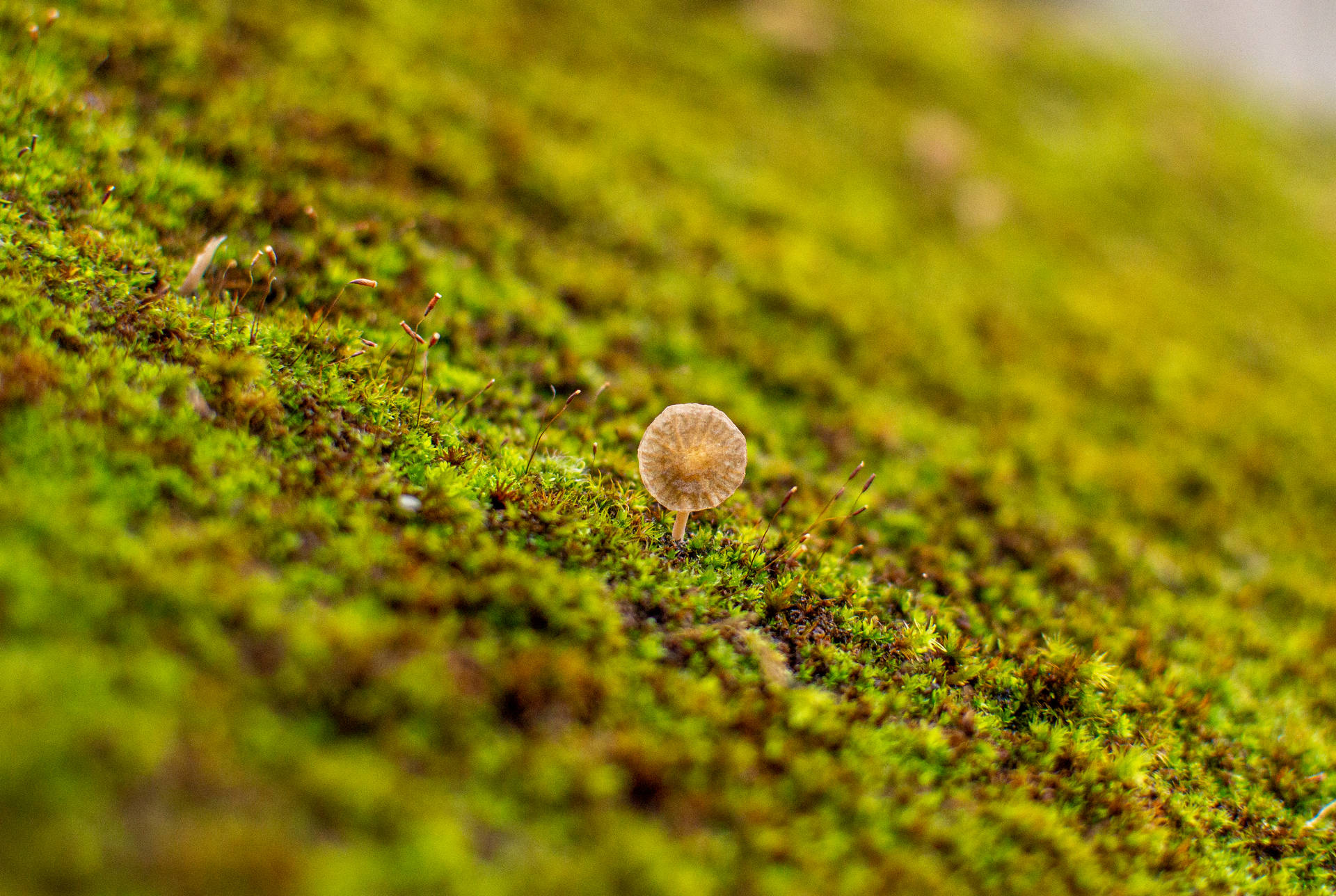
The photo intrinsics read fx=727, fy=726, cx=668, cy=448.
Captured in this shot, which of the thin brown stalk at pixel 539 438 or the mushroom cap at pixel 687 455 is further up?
the mushroom cap at pixel 687 455

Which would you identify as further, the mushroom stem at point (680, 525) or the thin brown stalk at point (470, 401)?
the thin brown stalk at point (470, 401)

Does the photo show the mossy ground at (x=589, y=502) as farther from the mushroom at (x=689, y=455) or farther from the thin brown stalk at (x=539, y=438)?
the mushroom at (x=689, y=455)

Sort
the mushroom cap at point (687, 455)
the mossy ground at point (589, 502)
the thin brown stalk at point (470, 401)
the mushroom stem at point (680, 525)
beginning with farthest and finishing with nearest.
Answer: the thin brown stalk at point (470, 401)
the mushroom stem at point (680, 525)
the mushroom cap at point (687, 455)
the mossy ground at point (589, 502)

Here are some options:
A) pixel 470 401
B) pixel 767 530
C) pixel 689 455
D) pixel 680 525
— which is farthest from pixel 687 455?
pixel 470 401

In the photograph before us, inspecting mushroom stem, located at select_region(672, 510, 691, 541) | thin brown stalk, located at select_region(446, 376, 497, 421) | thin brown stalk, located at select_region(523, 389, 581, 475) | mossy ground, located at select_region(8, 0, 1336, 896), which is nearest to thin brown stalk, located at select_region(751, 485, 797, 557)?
mossy ground, located at select_region(8, 0, 1336, 896)

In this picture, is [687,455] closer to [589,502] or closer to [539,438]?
[589,502]

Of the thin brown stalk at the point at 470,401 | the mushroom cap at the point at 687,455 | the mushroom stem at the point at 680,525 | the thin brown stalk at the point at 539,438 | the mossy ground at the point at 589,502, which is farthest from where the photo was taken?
the thin brown stalk at the point at 470,401

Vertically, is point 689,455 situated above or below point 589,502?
above

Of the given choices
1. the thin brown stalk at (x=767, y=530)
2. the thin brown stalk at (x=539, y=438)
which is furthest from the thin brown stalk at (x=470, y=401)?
the thin brown stalk at (x=767, y=530)
